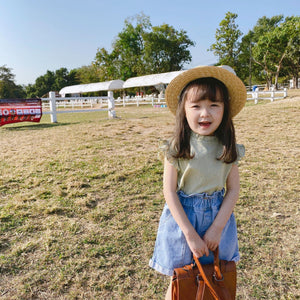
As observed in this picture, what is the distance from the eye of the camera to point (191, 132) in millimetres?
1454

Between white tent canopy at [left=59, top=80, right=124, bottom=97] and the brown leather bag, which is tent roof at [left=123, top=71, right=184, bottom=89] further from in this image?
the brown leather bag

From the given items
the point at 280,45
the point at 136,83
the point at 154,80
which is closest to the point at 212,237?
the point at 154,80

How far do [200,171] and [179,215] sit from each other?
0.24 meters

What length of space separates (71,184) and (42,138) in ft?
12.8

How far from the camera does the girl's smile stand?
1.35 m

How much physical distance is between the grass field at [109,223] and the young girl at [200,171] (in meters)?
0.66

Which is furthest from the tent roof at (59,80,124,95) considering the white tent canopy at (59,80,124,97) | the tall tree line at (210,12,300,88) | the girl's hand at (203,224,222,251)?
the girl's hand at (203,224,222,251)

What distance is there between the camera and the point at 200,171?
4.56 feet

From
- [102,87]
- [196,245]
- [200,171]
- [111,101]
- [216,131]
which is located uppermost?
[102,87]

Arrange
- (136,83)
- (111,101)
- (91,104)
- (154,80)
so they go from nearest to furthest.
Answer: (111,101), (91,104), (154,80), (136,83)

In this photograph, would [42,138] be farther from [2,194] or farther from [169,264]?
[169,264]

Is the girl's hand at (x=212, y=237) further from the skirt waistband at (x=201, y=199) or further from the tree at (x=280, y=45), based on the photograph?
the tree at (x=280, y=45)

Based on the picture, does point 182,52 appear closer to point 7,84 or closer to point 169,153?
point 7,84

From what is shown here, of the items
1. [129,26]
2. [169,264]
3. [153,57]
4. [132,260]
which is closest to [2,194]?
[132,260]
